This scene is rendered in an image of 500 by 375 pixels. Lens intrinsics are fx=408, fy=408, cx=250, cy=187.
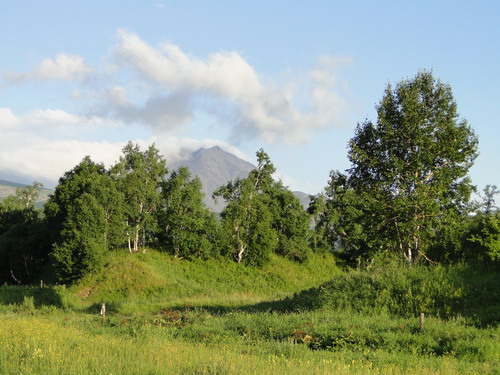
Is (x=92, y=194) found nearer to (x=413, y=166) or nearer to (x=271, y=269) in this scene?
(x=271, y=269)

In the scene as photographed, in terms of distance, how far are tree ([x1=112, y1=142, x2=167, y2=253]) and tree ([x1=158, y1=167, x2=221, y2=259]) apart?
2084 mm

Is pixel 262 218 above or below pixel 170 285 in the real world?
above

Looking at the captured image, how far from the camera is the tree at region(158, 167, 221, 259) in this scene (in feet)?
176

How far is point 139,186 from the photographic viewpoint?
5403cm

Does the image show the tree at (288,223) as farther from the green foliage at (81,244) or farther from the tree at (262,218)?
the green foliage at (81,244)

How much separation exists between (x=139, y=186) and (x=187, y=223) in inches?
317

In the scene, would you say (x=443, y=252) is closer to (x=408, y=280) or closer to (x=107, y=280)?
(x=408, y=280)

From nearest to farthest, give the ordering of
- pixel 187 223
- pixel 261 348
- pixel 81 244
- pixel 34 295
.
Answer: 1. pixel 261 348
2. pixel 34 295
3. pixel 81 244
4. pixel 187 223

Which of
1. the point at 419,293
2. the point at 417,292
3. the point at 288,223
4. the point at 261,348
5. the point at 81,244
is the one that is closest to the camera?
the point at 261,348

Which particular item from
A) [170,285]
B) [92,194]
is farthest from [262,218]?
[92,194]

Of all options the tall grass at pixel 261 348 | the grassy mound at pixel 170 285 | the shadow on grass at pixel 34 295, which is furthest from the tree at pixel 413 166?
the shadow on grass at pixel 34 295

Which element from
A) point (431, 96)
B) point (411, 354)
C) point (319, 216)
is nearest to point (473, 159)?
point (431, 96)

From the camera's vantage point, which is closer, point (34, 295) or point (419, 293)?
point (419, 293)

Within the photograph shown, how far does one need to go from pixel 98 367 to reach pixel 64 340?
5.25m
